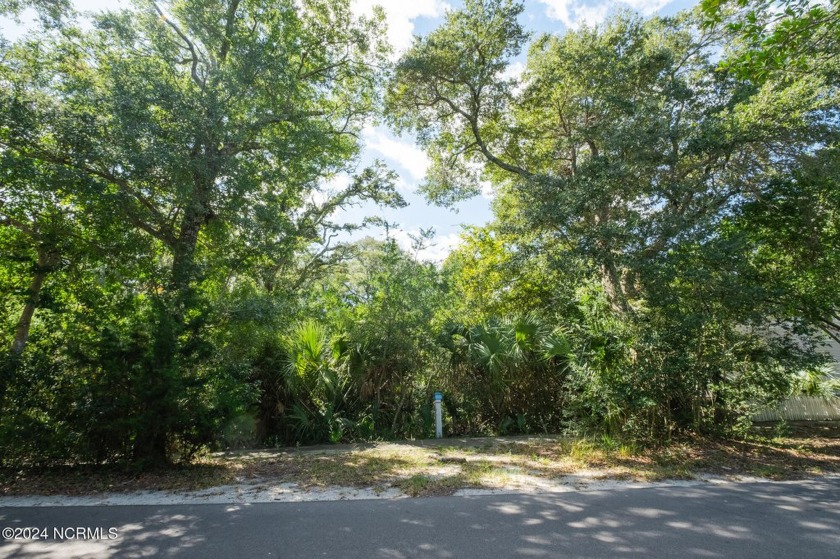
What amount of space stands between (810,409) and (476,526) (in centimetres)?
1303

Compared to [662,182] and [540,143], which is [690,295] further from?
[540,143]

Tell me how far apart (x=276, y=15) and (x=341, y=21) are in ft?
7.55

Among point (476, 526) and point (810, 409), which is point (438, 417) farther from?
point (810, 409)

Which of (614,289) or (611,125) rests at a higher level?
(611,125)

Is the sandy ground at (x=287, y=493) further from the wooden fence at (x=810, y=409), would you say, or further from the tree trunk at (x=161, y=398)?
the wooden fence at (x=810, y=409)

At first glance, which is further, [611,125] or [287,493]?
[611,125]

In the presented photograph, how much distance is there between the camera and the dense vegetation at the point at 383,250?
6.28m

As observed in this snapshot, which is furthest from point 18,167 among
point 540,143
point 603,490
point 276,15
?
point 540,143

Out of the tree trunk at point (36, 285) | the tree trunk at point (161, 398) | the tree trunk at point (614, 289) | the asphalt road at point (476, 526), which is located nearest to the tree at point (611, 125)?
the tree trunk at point (614, 289)

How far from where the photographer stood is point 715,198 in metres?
8.30

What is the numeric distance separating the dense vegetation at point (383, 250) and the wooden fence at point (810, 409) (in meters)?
4.88

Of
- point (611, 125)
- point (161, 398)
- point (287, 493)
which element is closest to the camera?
point (287, 493)

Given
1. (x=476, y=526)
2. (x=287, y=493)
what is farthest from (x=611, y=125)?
(x=287, y=493)

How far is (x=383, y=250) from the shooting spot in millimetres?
8984
